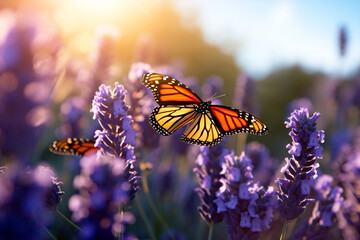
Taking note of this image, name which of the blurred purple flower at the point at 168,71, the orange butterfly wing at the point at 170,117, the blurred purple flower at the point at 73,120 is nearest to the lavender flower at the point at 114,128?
the orange butterfly wing at the point at 170,117

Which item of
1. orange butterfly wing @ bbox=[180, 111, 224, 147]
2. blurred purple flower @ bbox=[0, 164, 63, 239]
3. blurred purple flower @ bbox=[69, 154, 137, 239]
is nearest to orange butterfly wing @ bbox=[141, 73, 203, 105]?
orange butterfly wing @ bbox=[180, 111, 224, 147]

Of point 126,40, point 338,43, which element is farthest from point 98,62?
point 126,40

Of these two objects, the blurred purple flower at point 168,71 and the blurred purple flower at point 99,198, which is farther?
the blurred purple flower at point 168,71

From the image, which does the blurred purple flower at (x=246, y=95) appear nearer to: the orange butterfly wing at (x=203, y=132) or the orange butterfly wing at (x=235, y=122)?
the orange butterfly wing at (x=203, y=132)

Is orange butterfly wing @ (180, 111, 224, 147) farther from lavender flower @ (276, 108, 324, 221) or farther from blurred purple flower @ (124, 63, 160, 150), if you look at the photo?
lavender flower @ (276, 108, 324, 221)

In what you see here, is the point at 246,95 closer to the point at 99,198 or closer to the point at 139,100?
the point at 139,100

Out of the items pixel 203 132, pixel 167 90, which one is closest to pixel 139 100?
pixel 167 90

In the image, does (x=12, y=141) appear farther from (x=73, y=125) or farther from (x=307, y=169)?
(x=73, y=125)
